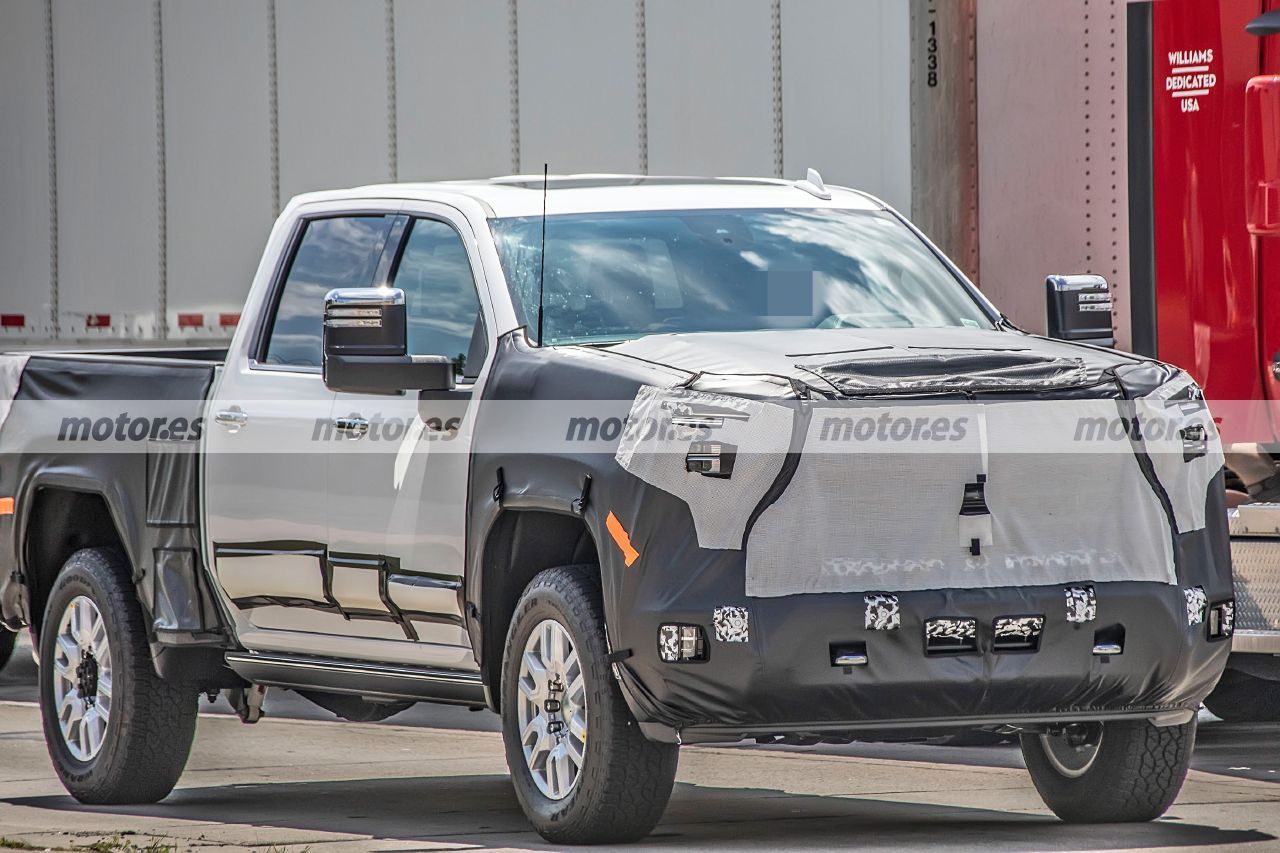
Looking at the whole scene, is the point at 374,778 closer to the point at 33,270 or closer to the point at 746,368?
the point at 746,368

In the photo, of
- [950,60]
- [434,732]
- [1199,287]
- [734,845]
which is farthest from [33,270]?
[734,845]

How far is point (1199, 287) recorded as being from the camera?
34.0 ft

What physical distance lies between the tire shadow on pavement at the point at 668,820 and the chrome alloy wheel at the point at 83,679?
24 cm

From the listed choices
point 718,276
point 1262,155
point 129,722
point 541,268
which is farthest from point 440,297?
point 1262,155

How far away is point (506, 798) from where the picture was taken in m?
9.20

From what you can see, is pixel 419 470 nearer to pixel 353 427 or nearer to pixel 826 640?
pixel 353 427

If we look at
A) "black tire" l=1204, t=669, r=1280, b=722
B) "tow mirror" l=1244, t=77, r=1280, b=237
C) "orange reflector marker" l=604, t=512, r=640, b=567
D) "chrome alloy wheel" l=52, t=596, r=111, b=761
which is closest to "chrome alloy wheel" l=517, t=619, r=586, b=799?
"orange reflector marker" l=604, t=512, r=640, b=567

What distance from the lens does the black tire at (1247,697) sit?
10.4 metres

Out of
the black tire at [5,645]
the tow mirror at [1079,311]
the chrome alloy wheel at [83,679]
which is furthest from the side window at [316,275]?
the black tire at [5,645]

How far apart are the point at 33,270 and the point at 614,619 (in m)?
9.13

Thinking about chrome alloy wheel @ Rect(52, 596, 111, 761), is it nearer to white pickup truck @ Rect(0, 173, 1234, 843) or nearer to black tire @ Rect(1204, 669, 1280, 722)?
white pickup truck @ Rect(0, 173, 1234, 843)

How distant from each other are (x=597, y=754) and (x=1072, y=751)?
5.94ft

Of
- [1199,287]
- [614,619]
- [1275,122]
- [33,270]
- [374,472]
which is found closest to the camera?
[614,619]

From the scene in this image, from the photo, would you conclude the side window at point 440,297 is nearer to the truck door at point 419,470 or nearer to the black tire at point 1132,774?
the truck door at point 419,470
